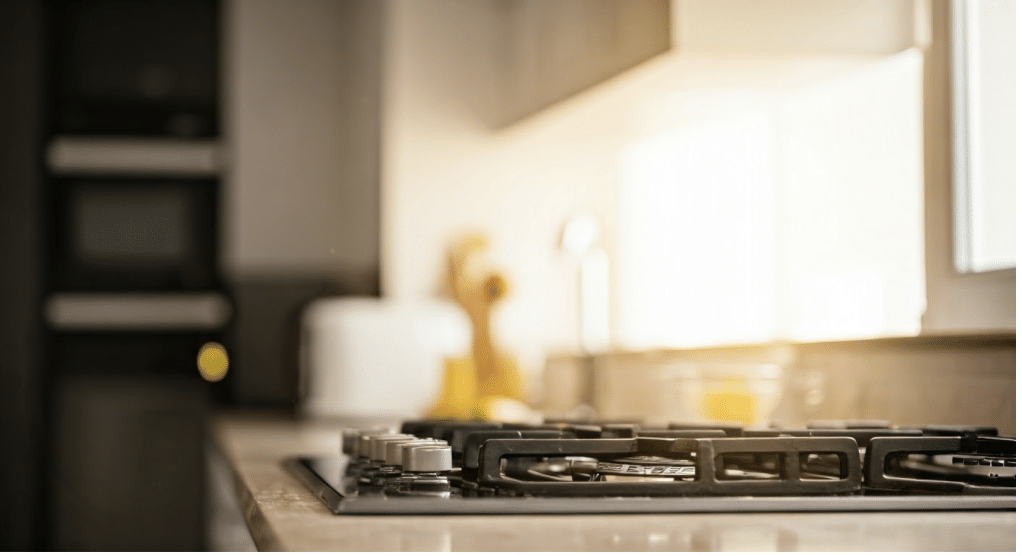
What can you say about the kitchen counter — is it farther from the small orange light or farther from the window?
the small orange light

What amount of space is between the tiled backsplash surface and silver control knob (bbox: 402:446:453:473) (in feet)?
1.80

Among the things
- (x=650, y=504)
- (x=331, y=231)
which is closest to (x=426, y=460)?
(x=650, y=504)

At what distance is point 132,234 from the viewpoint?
2.98 m

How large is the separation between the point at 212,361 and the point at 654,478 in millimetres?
2440

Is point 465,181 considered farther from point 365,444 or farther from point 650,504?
point 650,504

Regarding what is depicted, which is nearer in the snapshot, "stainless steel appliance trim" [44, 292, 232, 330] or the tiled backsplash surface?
the tiled backsplash surface

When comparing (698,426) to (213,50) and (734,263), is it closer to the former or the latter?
(734,263)

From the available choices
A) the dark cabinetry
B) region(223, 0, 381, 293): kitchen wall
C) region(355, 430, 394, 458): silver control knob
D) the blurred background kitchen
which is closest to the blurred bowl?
the blurred background kitchen

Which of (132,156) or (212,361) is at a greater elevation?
(132,156)

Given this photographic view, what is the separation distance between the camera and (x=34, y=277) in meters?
2.81

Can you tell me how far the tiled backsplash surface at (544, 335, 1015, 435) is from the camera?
40.6 inches

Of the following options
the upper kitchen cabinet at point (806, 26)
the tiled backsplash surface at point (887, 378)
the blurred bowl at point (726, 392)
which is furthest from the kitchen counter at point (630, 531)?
the blurred bowl at point (726, 392)

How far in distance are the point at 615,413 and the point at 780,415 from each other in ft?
2.27

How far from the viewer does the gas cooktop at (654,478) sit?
25.3 inches
